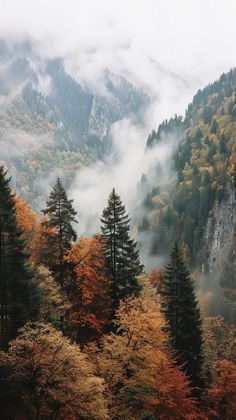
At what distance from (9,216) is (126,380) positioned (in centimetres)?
1791

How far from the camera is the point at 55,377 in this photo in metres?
30.7

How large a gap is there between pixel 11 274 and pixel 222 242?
151143 millimetres

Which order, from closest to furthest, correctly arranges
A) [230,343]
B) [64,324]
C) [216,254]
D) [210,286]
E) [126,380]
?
[126,380] → [64,324] → [230,343] → [210,286] → [216,254]

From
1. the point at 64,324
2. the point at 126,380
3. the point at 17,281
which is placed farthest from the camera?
the point at 64,324

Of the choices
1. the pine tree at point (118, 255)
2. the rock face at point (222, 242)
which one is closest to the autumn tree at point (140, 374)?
the pine tree at point (118, 255)

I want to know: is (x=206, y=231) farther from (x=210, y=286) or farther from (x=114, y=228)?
(x=114, y=228)

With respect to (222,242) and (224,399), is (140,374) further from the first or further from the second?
(222,242)

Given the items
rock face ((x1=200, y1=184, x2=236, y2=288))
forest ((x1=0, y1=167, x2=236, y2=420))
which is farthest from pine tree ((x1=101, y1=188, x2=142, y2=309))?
rock face ((x1=200, y1=184, x2=236, y2=288))

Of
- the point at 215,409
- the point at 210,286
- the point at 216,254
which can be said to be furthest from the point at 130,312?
the point at 216,254

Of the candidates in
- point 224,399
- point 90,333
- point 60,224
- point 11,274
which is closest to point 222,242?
point 224,399

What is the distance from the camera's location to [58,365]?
102 feet

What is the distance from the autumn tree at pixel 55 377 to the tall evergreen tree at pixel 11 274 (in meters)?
9.28

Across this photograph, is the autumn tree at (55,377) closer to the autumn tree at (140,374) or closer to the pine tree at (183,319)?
the autumn tree at (140,374)

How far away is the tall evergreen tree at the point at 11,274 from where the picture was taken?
41.2m
